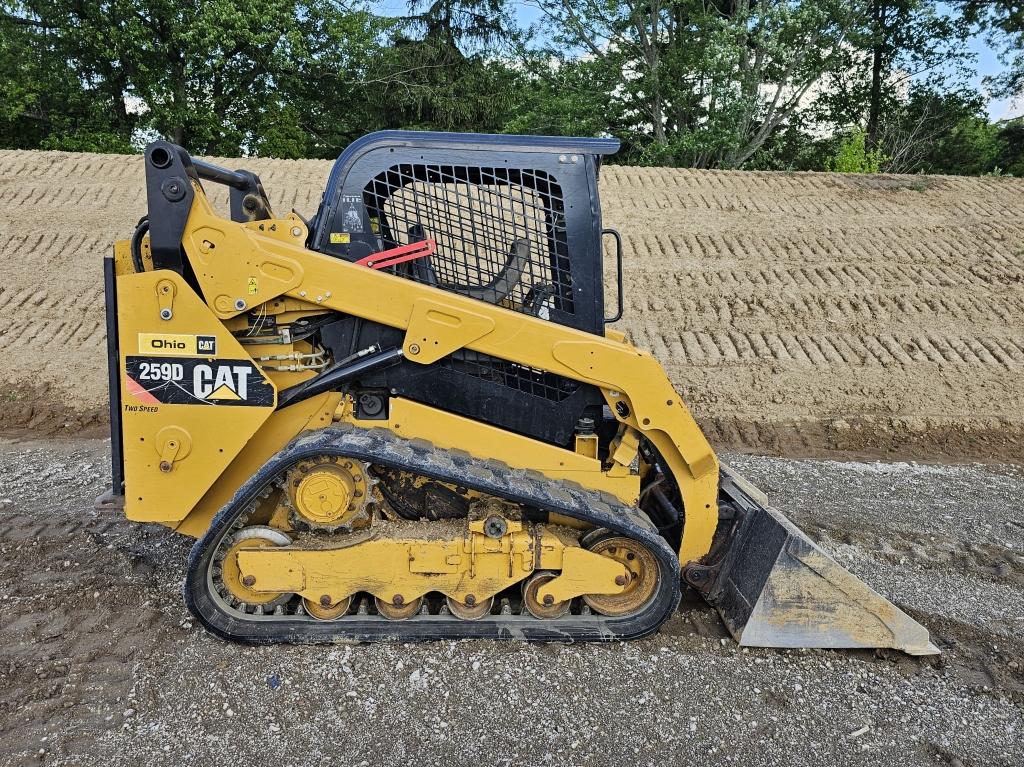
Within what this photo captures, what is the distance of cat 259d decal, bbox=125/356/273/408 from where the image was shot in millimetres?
3521

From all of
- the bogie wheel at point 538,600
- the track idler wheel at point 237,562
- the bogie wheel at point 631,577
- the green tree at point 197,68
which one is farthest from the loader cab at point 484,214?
the green tree at point 197,68

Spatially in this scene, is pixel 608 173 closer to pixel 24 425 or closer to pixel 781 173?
pixel 781 173

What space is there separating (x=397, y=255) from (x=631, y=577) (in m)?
1.98

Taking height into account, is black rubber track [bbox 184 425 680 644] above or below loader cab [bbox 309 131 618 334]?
below

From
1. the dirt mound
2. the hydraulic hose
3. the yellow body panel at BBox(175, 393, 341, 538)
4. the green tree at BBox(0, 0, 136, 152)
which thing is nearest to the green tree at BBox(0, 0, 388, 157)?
the green tree at BBox(0, 0, 136, 152)

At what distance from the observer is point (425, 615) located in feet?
12.0

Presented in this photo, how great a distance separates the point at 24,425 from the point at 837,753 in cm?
792

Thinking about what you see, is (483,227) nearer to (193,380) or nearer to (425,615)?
(193,380)

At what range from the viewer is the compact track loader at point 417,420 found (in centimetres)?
349

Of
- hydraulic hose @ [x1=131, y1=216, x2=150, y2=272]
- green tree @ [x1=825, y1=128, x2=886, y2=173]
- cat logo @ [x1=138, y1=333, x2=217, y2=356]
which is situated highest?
green tree @ [x1=825, y1=128, x2=886, y2=173]

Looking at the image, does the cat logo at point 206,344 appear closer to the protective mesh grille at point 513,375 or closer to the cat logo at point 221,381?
the cat logo at point 221,381

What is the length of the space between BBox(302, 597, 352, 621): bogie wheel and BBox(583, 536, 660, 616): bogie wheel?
46.6 inches

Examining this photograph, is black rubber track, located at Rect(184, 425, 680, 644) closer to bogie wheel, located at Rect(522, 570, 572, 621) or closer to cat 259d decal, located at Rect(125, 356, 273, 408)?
bogie wheel, located at Rect(522, 570, 572, 621)

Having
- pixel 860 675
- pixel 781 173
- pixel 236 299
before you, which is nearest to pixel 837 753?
pixel 860 675
